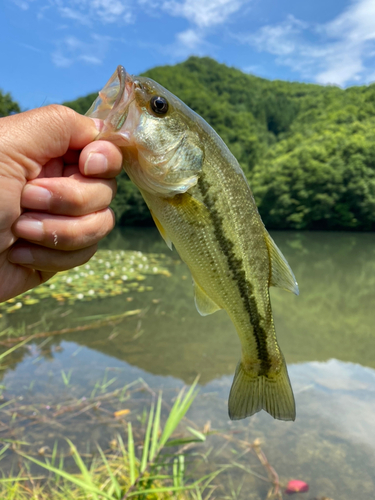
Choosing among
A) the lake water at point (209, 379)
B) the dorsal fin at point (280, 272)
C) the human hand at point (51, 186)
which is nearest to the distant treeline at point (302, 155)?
the lake water at point (209, 379)

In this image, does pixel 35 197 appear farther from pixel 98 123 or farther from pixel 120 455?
pixel 120 455

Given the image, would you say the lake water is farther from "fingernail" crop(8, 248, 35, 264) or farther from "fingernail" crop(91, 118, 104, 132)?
"fingernail" crop(91, 118, 104, 132)

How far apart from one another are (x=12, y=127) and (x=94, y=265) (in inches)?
450

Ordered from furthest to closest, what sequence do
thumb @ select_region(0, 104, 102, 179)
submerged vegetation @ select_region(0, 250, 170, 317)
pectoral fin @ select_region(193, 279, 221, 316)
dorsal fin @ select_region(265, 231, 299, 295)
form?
submerged vegetation @ select_region(0, 250, 170, 317) < pectoral fin @ select_region(193, 279, 221, 316) < dorsal fin @ select_region(265, 231, 299, 295) < thumb @ select_region(0, 104, 102, 179)

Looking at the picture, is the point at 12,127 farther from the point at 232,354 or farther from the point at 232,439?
the point at 232,354

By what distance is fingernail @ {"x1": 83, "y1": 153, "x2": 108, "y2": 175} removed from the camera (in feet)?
5.02

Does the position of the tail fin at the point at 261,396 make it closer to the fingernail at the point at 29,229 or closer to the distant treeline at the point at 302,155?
the fingernail at the point at 29,229

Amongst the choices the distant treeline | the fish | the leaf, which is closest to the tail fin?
the fish

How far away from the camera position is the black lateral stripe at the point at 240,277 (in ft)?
5.17

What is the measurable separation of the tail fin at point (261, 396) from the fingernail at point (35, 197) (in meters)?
1.22

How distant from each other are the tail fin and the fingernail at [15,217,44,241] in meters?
1.16

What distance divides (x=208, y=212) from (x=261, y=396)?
3.00 ft

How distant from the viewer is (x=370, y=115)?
153ft

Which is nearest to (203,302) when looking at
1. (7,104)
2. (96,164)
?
(96,164)
